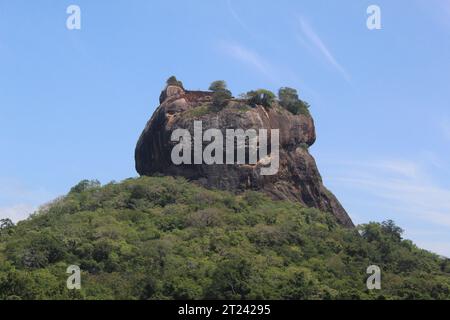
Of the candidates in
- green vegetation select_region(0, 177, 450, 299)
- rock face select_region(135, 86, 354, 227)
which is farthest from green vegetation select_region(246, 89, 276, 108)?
green vegetation select_region(0, 177, 450, 299)

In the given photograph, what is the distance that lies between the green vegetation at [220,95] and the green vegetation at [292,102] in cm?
523

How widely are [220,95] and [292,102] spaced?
6998 millimetres

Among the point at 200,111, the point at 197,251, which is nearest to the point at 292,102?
the point at 200,111

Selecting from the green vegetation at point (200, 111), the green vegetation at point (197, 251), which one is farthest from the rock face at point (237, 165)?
the green vegetation at point (197, 251)

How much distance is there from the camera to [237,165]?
6962 centimetres

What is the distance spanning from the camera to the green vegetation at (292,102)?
7600 centimetres

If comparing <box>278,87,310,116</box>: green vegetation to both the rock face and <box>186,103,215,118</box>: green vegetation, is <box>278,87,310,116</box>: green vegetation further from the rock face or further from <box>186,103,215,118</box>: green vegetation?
<box>186,103,215,118</box>: green vegetation

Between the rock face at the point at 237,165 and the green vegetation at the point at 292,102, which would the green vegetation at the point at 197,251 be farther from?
the green vegetation at the point at 292,102

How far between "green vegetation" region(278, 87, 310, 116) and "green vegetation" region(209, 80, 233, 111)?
5.23 m

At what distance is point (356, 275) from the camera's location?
5872cm
